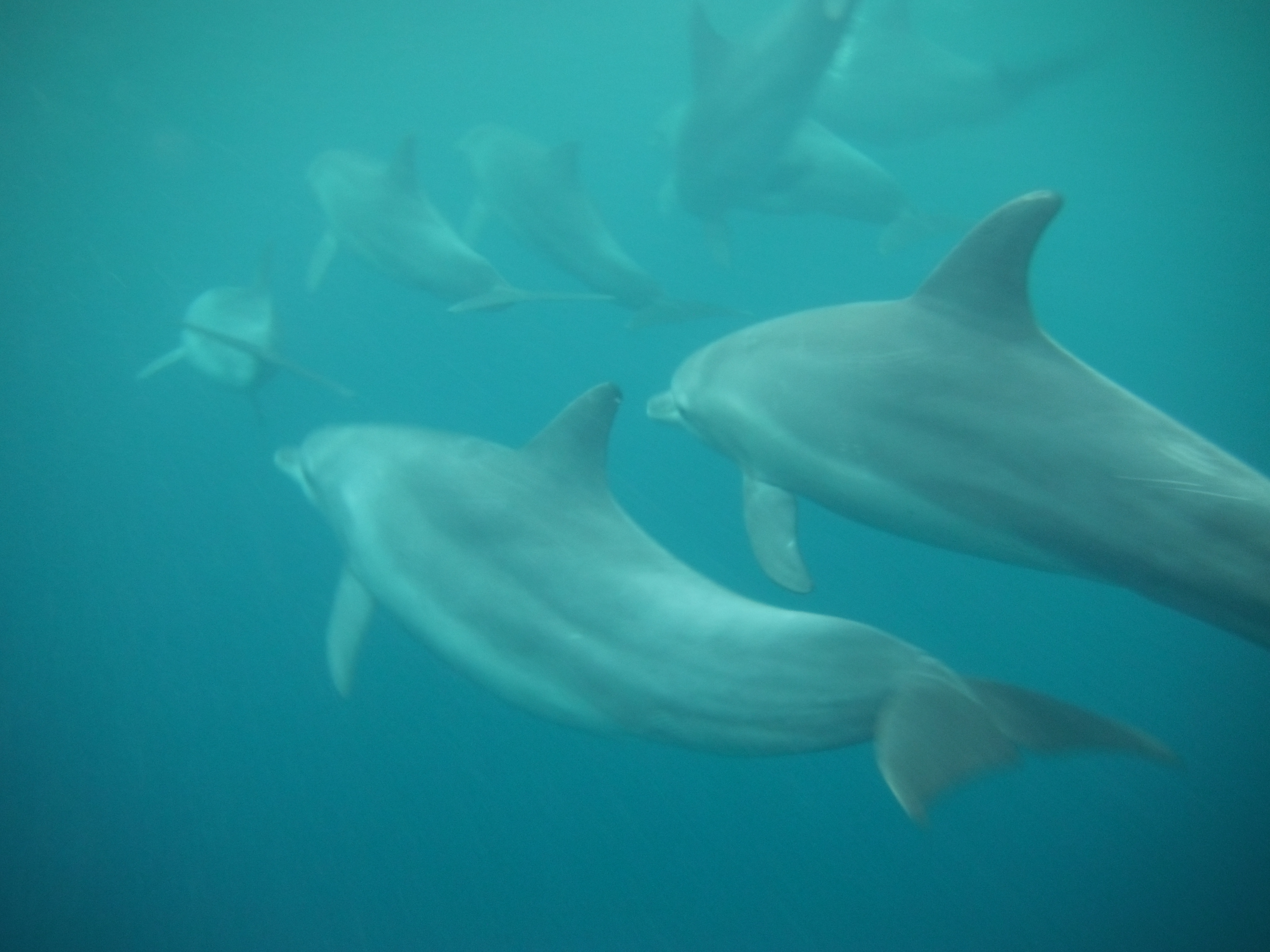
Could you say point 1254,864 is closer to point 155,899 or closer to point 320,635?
point 320,635

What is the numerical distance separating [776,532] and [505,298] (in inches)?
210

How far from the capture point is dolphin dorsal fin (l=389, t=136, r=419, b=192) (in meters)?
9.41

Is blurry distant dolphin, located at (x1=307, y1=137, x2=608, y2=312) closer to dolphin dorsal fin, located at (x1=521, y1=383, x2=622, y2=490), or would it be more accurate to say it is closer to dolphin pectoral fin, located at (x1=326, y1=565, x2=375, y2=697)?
dolphin pectoral fin, located at (x1=326, y1=565, x2=375, y2=697)

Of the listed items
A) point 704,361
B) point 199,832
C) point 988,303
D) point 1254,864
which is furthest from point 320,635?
point 1254,864

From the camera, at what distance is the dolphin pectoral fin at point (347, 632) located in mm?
5637

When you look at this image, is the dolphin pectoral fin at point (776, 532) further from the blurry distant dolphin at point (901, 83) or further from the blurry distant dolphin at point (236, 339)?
the blurry distant dolphin at point (901, 83)

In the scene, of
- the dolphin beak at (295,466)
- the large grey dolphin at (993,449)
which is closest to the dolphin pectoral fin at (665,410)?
the large grey dolphin at (993,449)

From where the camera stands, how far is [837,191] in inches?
450

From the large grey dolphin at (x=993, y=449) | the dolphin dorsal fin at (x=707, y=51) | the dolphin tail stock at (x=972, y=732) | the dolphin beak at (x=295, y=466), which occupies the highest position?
the dolphin dorsal fin at (x=707, y=51)

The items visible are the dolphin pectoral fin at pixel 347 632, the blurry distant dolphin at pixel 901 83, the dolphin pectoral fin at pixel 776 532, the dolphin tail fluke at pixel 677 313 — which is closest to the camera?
the dolphin pectoral fin at pixel 776 532

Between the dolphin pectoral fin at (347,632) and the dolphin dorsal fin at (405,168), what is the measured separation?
596cm

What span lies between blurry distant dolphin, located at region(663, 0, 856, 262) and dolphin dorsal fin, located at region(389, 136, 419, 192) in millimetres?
3760

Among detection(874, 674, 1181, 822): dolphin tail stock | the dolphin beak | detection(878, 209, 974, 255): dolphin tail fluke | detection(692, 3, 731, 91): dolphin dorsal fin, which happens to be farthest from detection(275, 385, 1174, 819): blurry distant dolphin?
detection(878, 209, 974, 255): dolphin tail fluke

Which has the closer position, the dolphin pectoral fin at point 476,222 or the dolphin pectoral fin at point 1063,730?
the dolphin pectoral fin at point 1063,730
